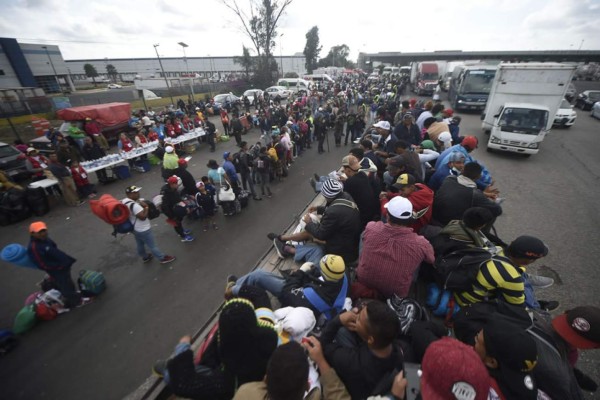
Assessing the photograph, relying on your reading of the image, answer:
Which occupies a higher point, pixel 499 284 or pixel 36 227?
pixel 499 284

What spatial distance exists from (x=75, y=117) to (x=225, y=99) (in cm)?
1408

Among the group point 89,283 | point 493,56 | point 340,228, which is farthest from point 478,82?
point 493,56

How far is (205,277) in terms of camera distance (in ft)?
18.1

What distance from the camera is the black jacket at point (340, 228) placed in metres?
3.40

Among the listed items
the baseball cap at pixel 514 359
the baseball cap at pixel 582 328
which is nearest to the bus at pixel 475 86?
the baseball cap at pixel 582 328

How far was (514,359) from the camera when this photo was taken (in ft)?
5.29

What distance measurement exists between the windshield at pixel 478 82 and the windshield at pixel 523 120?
32.1ft

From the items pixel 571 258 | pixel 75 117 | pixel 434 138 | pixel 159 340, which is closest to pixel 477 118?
pixel 434 138

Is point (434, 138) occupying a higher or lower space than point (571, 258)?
higher

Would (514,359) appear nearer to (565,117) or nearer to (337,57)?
(565,117)

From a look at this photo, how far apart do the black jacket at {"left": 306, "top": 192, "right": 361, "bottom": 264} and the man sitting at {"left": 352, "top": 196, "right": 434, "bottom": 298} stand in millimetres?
603

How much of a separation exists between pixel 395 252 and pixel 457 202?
1900 millimetres

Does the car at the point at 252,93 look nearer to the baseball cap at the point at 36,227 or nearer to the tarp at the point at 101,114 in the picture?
the tarp at the point at 101,114

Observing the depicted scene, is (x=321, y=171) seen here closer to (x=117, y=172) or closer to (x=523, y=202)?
(x=523, y=202)
